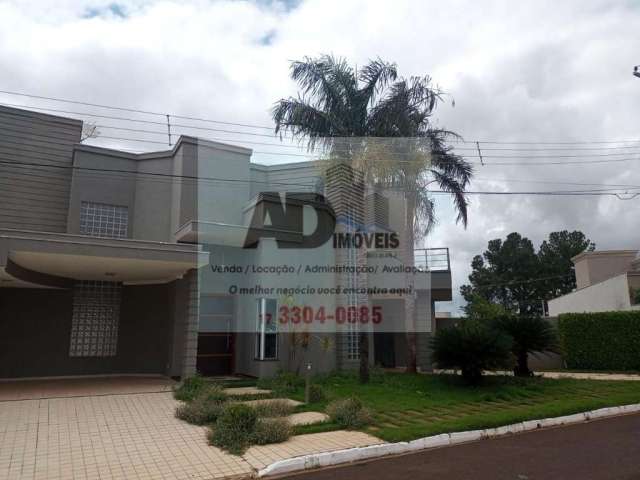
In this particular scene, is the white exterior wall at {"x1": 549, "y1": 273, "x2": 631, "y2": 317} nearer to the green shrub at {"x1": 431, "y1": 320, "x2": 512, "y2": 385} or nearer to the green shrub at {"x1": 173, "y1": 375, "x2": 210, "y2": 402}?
the green shrub at {"x1": 431, "y1": 320, "x2": 512, "y2": 385}

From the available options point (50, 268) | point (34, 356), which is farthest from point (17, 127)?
point (34, 356)

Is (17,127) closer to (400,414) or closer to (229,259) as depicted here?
(229,259)

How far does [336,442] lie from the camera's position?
672cm

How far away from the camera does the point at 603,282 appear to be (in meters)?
23.2

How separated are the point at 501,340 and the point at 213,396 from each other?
22.3ft

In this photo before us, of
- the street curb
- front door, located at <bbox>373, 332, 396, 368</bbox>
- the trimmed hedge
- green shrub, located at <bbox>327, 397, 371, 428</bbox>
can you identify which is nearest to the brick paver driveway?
the street curb

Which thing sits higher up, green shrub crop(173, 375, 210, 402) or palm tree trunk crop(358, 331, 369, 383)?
palm tree trunk crop(358, 331, 369, 383)

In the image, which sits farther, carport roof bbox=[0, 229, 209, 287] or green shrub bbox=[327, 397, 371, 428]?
carport roof bbox=[0, 229, 209, 287]

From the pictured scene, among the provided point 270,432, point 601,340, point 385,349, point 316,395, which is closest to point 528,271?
point 601,340

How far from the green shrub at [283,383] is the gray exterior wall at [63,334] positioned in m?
3.55

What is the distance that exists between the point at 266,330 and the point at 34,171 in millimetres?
8920

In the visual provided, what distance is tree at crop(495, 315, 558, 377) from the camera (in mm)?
12633

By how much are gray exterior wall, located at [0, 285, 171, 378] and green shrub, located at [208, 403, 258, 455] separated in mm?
6913

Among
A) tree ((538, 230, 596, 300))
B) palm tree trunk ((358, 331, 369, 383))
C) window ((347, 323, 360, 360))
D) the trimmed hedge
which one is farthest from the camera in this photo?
tree ((538, 230, 596, 300))
